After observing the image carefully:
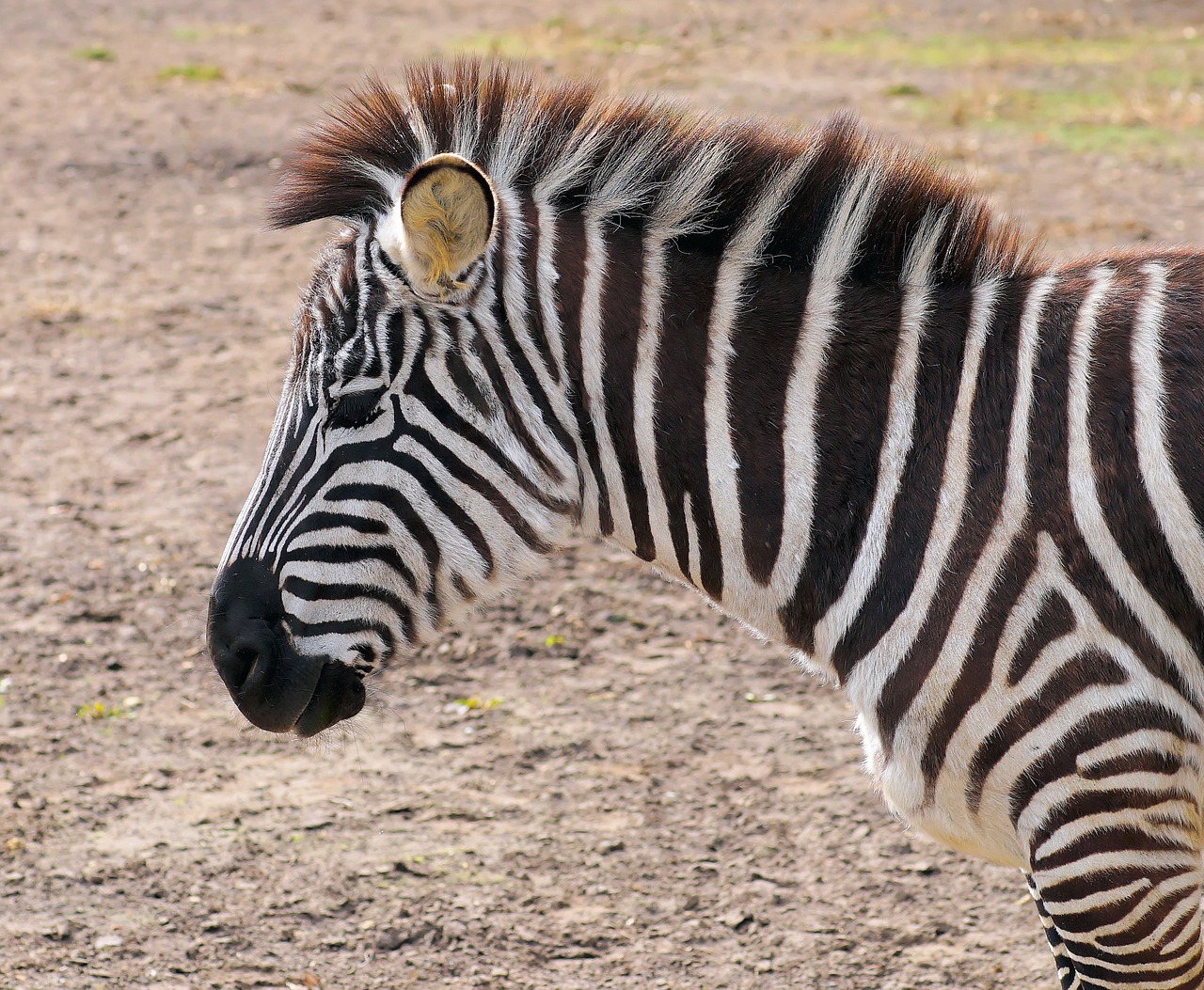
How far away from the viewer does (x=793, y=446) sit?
104 inches

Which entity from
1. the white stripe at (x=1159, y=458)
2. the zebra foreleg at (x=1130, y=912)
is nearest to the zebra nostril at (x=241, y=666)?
the zebra foreleg at (x=1130, y=912)

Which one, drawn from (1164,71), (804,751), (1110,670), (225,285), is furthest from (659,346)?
(1164,71)

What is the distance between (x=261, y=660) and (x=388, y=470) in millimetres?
497

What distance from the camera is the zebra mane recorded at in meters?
2.67

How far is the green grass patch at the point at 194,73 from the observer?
14.3m

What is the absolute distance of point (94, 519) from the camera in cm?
635

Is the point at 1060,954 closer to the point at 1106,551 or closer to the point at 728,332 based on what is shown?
the point at 1106,551

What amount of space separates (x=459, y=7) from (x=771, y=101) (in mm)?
7217

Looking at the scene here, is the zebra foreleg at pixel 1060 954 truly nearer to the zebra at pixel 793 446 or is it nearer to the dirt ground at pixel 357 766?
the zebra at pixel 793 446

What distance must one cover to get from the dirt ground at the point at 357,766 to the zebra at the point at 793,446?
2.19 feet

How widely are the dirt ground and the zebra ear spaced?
3.68 feet

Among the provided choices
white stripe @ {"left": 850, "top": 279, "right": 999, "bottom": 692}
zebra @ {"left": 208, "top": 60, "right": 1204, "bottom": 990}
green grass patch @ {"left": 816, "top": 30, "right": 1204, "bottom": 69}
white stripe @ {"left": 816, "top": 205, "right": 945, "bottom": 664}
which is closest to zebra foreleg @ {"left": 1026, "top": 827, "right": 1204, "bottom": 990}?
zebra @ {"left": 208, "top": 60, "right": 1204, "bottom": 990}

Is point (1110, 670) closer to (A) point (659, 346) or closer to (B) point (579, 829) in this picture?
(A) point (659, 346)

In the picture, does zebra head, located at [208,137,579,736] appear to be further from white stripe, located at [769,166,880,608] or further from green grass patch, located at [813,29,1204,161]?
green grass patch, located at [813,29,1204,161]
